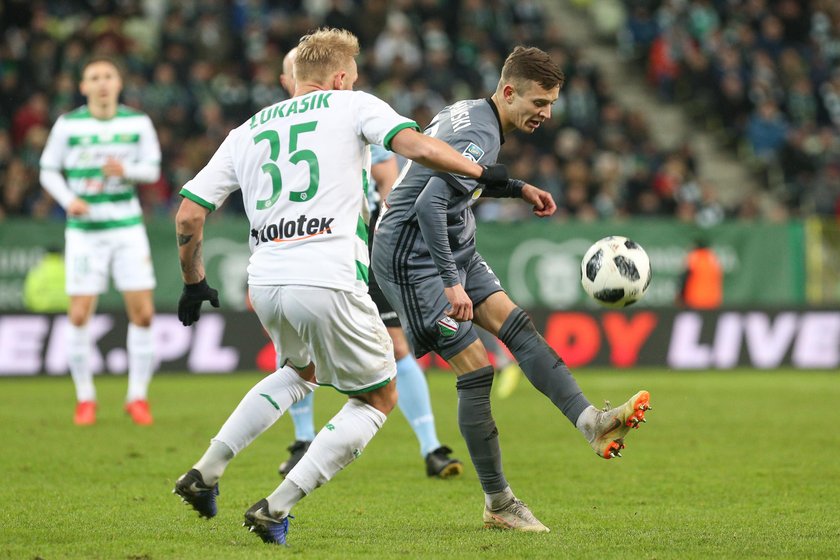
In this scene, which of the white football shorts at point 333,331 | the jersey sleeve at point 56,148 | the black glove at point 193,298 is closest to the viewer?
the white football shorts at point 333,331

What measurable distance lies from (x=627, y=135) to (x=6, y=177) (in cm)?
1042

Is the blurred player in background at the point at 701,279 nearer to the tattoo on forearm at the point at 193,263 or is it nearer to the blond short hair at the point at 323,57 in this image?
the blond short hair at the point at 323,57

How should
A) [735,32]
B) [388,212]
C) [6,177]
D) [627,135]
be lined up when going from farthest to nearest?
[735,32] < [627,135] < [6,177] < [388,212]

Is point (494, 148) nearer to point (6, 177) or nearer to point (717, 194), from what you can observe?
point (6, 177)

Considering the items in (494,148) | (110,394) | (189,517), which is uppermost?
(494,148)

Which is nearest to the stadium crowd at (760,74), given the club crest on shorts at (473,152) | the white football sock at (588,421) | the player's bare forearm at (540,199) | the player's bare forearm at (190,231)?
the player's bare forearm at (540,199)

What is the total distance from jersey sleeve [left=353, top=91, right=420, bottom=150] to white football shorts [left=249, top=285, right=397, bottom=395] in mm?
665

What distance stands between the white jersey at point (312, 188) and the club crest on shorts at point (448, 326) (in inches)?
24.7

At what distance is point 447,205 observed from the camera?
236 inches

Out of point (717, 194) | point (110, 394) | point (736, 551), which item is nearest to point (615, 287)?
point (736, 551)

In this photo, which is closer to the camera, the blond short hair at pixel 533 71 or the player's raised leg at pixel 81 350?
the blond short hair at pixel 533 71

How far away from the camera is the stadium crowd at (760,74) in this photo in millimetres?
22406

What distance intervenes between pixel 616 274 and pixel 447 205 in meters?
1.05

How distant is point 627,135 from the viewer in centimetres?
2223
